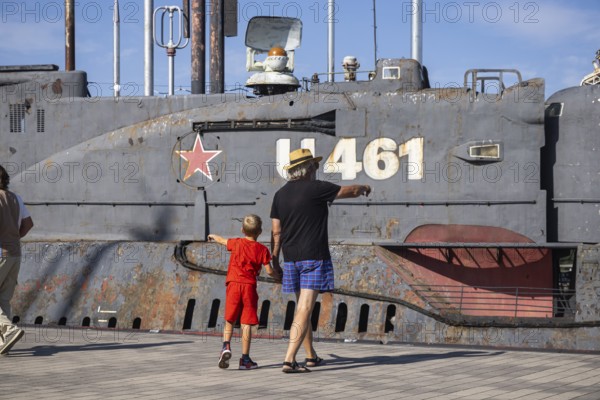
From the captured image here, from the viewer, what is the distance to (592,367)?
9.64 metres

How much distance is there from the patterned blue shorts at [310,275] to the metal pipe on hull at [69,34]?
69.2 ft

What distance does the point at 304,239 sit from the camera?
9555 millimetres

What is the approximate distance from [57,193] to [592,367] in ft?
34.6

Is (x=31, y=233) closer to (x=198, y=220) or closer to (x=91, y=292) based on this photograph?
(x=91, y=292)

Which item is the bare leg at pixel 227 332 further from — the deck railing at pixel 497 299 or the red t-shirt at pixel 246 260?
the deck railing at pixel 497 299

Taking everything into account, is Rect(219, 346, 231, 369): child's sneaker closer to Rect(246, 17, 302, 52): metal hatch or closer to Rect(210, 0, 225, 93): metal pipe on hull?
Rect(246, 17, 302, 52): metal hatch

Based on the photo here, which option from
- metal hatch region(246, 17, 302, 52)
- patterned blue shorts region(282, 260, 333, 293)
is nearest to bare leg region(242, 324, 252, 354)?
patterned blue shorts region(282, 260, 333, 293)

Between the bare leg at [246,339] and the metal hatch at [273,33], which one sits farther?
the metal hatch at [273,33]

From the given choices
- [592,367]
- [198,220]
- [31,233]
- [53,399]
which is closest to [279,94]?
[198,220]

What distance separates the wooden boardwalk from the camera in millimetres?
8031

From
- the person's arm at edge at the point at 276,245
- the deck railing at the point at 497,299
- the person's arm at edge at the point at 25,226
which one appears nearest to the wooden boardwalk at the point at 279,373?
the person's arm at edge at the point at 276,245

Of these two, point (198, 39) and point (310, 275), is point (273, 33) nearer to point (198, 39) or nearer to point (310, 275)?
point (198, 39)

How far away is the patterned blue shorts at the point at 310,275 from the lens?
Answer: 9500 millimetres

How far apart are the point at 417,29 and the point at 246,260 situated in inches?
556
